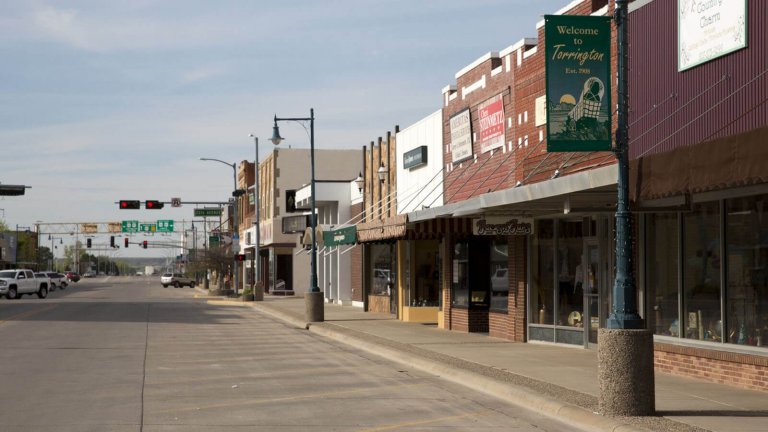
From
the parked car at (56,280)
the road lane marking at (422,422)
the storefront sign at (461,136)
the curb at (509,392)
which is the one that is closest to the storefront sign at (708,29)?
the curb at (509,392)

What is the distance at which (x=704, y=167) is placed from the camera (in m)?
11.8

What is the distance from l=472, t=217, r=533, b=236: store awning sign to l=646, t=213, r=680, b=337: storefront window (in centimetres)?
453

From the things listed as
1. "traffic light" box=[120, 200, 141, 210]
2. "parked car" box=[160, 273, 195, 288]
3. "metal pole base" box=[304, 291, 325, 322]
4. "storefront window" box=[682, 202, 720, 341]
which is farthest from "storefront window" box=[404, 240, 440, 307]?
"parked car" box=[160, 273, 195, 288]

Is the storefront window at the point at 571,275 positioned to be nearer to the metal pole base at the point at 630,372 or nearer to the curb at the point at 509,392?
the curb at the point at 509,392

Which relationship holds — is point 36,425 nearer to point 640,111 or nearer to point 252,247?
point 640,111

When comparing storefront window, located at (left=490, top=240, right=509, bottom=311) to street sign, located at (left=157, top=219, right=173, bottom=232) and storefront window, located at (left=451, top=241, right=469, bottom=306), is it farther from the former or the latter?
street sign, located at (left=157, top=219, right=173, bottom=232)

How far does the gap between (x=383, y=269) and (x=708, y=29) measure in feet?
81.9

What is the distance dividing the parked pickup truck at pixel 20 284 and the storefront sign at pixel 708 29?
175ft

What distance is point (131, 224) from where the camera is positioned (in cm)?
12512

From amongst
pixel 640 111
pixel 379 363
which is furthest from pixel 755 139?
pixel 379 363

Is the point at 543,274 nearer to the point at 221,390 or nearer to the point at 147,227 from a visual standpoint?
the point at 221,390

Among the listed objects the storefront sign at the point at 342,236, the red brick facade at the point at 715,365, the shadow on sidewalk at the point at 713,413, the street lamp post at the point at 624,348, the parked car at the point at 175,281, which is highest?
the storefront sign at the point at 342,236

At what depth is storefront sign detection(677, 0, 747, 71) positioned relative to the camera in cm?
1452

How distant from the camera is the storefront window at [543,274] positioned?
22.5 metres
